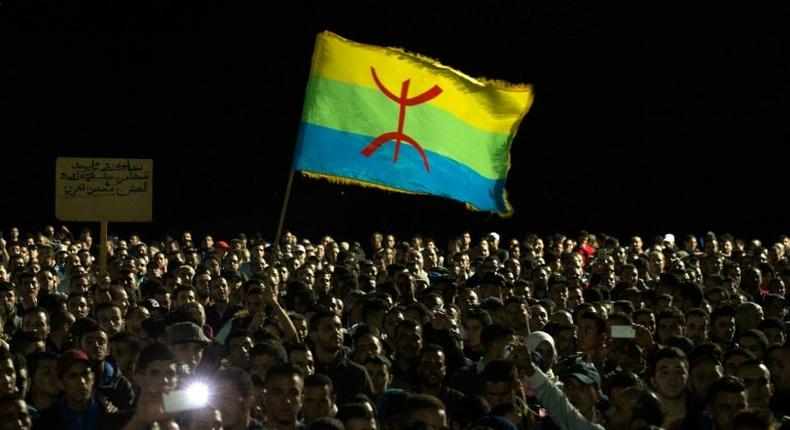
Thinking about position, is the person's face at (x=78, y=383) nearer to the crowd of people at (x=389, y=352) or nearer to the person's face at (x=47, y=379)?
the crowd of people at (x=389, y=352)

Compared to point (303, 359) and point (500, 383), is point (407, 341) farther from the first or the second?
point (500, 383)

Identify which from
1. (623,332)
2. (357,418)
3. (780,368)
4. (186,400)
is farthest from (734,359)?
→ (186,400)

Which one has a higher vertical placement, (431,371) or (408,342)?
(408,342)

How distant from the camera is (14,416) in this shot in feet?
20.1

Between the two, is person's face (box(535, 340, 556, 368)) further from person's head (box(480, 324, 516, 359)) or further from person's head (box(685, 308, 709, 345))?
person's head (box(685, 308, 709, 345))

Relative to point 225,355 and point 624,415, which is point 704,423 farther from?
point 225,355

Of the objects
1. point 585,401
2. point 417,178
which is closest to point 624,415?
point 585,401

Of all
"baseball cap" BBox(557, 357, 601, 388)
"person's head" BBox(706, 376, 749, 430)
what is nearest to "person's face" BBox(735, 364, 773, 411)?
"person's head" BBox(706, 376, 749, 430)

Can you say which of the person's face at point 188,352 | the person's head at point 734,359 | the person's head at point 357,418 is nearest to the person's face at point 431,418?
the person's head at point 357,418

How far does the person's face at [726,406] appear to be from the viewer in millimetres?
6613

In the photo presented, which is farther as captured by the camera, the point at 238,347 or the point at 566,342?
the point at 566,342

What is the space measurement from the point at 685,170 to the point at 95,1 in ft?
35.9

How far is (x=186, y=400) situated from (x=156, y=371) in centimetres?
77

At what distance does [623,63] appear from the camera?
25.2 metres
